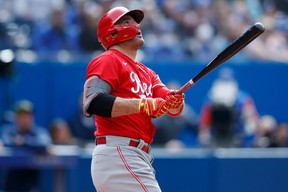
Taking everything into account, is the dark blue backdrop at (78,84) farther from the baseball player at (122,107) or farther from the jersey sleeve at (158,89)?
the baseball player at (122,107)

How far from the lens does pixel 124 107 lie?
4961 mm

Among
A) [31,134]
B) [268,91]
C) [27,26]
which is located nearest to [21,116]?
[31,134]

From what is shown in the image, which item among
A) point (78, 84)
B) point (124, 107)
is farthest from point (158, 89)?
point (78, 84)

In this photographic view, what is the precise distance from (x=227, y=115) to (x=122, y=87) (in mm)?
5760

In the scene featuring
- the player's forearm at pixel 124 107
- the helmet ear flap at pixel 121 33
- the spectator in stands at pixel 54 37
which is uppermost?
the helmet ear flap at pixel 121 33

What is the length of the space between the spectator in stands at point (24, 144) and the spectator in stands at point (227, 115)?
2355 mm

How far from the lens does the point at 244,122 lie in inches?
449

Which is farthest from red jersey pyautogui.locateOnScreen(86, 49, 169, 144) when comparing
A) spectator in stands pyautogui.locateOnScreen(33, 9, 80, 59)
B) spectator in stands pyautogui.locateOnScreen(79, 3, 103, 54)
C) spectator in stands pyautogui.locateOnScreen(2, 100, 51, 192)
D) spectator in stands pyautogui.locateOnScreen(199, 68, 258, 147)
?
spectator in stands pyautogui.locateOnScreen(79, 3, 103, 54)

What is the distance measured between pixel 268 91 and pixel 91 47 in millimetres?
2796

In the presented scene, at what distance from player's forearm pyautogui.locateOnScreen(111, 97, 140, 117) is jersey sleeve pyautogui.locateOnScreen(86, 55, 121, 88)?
180 mm

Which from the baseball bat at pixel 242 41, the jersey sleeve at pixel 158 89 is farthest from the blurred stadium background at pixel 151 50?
the baseball bat at pixel 242 41

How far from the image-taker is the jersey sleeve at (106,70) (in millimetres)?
5078

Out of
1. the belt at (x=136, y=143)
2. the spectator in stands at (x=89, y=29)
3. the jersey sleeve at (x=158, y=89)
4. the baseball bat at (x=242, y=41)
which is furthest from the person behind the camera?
the spectator in stands at (x=89, y=29)

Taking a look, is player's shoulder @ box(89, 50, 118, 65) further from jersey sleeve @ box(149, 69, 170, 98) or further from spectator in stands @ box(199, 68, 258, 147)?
spectator in stands @ box(199, 68, 258, 147)
